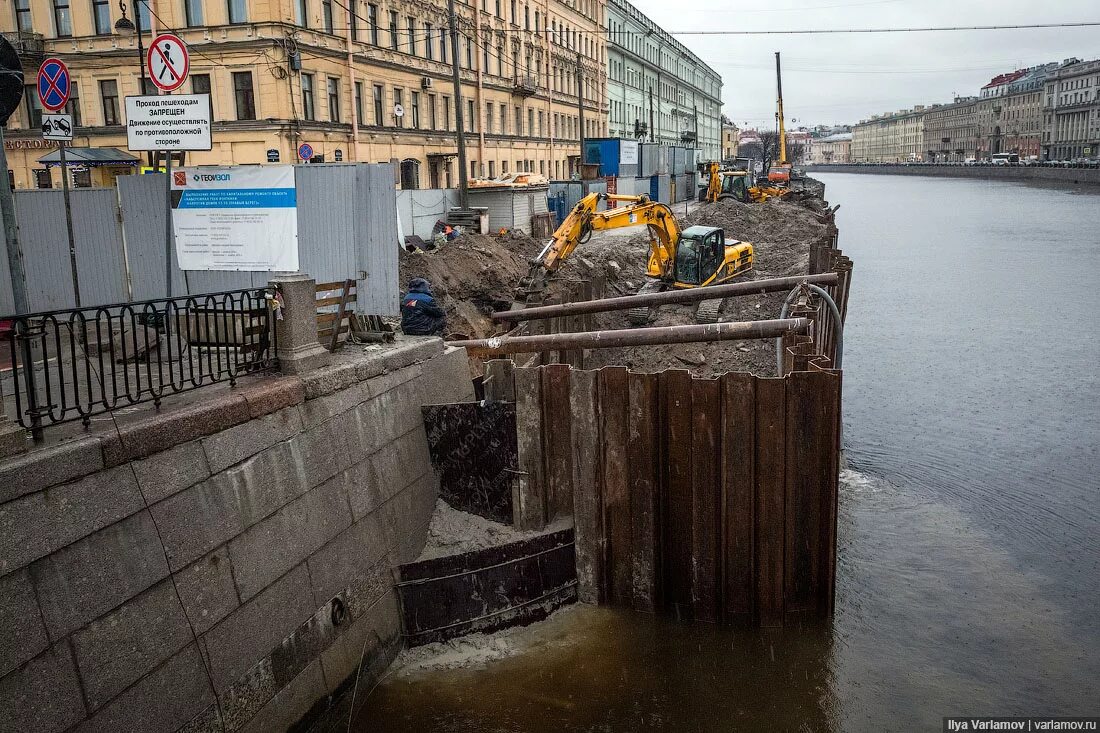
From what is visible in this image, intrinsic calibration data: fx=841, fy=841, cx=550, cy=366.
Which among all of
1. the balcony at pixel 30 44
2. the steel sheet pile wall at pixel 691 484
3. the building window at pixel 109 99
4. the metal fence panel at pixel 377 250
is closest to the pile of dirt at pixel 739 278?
the metal fence panel at pixel 377 250

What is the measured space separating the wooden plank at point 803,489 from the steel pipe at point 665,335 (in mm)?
2146

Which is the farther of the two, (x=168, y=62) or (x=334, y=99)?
(x=334, y=99)

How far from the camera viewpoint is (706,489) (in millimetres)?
7758

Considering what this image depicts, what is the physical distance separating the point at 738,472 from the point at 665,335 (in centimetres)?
241

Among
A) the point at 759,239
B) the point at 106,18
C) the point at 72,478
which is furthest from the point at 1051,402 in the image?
the point at 106,18

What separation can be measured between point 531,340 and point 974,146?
666 feet

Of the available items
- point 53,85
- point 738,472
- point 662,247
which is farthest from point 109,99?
point 738,472

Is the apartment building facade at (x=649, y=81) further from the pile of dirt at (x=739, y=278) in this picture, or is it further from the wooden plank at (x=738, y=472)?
the wooden plank at (x=738, y=472)

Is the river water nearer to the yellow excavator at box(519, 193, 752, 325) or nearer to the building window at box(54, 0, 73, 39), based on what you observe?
the yellow excavator at box(519, 193, 752, 325)

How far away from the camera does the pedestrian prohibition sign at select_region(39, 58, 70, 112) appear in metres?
9.84

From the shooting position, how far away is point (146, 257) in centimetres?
1135

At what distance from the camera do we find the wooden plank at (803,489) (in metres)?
7.51

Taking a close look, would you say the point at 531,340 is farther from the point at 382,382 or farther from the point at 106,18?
the point at 106,18

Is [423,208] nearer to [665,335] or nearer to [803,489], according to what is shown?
[665,335]
